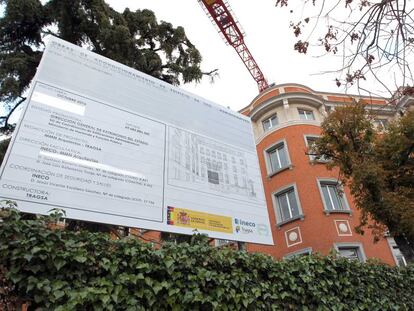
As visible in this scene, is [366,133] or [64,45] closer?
[64,45]

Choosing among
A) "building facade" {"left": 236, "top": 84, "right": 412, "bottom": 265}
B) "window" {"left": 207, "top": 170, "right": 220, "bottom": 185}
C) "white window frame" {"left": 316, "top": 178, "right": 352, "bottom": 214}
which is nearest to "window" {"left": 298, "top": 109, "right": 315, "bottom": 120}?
"building facade" {"left": 236, "top": 84, "right": 412, "bottom": 265}

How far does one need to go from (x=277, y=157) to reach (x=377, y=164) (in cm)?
730

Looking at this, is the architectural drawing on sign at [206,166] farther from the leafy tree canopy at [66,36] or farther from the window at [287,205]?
the window at [287,205]

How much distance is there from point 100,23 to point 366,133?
32.5ft

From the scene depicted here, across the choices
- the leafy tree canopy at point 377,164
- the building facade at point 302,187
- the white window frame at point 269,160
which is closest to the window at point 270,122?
the building facade at point 302,187

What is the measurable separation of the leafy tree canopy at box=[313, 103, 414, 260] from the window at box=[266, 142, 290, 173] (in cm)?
482

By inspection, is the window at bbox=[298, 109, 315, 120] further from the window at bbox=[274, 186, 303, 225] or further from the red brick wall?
the window at bbox=[274, 186, 303, 225]

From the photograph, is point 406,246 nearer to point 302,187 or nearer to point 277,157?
point 302,187

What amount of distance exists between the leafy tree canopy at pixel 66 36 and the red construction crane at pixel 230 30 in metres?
14.7

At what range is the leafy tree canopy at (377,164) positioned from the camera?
10305 mm

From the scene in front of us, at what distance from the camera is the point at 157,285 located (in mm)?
3822

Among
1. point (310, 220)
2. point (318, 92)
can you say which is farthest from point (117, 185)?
point (318, 92)

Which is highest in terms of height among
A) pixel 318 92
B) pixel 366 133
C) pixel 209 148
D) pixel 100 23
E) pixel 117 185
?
pixel 318 92

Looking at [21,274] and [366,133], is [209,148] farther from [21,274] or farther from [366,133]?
[366,133]
